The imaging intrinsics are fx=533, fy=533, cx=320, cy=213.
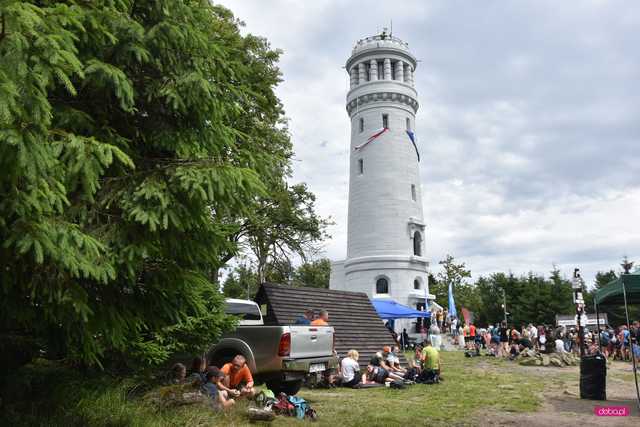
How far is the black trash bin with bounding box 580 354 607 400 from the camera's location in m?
11.1

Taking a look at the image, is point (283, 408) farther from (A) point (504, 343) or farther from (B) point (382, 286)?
(B) point (382, 286)

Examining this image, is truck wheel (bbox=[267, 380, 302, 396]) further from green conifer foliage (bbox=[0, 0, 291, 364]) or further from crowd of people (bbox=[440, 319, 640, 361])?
crowd of people (bbox=[440, 319, 640, 361])

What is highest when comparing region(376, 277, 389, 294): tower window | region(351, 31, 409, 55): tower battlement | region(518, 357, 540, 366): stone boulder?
region(351, 31, 409, 55): tower battlement

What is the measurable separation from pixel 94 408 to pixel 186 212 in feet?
11.0

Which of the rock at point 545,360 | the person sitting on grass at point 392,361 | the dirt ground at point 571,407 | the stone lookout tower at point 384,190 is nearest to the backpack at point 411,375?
the person sitting on grass at point 392,361

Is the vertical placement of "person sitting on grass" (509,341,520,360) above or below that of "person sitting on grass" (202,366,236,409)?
below

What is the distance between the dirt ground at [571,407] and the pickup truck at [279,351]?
3443 mm

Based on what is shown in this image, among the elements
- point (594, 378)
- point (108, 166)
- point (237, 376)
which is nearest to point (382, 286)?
point (594, 378)

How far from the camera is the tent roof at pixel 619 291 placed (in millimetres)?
10117

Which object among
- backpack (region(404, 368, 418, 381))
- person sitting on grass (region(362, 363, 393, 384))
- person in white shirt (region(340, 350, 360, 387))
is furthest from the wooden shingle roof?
person in white shirt (region(340, 350, 360, 387))

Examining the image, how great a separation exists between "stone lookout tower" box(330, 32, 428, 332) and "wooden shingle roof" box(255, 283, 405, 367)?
63.9ft

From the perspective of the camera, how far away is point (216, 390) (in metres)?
8.05

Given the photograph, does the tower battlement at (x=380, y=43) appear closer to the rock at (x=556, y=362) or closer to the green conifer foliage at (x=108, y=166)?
the rock at (x=556, y=362)

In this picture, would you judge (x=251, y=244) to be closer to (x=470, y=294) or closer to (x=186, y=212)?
(x=186, y=212)
